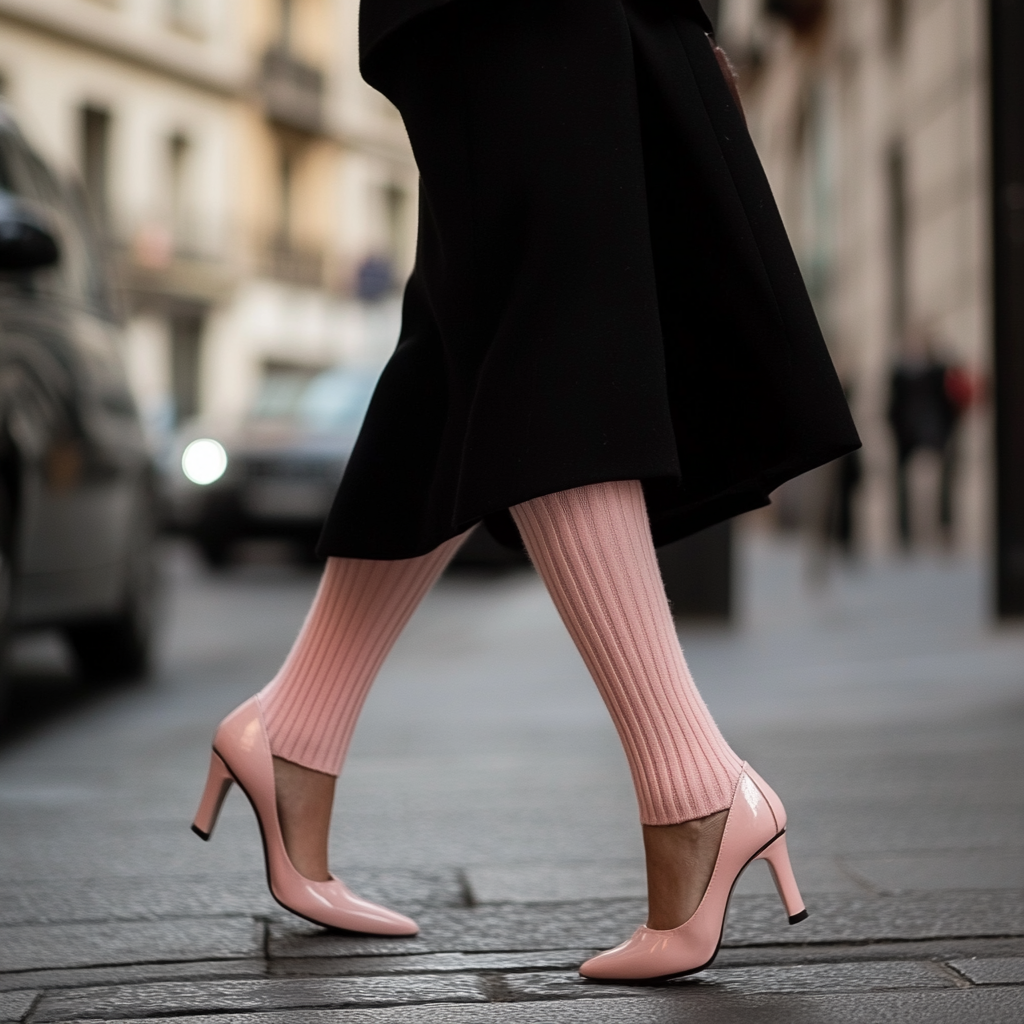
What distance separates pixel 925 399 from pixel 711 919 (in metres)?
12.3

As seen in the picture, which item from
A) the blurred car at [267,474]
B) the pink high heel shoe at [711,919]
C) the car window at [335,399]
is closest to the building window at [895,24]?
the car window at [335,399]

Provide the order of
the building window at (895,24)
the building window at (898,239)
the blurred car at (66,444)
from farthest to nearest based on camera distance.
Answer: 1. the building window at (898,239)
2. the building window at (895,24)
3. the blurred car at (66,444)

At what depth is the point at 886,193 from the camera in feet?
60.1

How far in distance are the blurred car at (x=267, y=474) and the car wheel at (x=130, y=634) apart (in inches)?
250

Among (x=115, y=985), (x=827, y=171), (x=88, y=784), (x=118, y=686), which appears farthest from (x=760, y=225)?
(x=827, y=171)

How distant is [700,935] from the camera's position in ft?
7.13

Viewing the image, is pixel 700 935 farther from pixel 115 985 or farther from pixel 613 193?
pixel 613 193

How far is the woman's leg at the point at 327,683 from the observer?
2473 millimetres

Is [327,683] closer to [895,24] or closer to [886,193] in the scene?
[895,24]

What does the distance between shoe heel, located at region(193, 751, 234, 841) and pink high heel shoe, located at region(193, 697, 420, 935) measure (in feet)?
0.07

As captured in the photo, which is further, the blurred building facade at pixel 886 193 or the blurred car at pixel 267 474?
the blurred building facade at pixel 886 193

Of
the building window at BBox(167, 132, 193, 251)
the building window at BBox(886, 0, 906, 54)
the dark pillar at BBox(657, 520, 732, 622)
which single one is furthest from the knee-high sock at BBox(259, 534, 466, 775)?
the building window at BBox(167, 132, 193, 251)

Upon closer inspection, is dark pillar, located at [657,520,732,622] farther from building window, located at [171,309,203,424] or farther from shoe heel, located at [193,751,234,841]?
building window, located at [171,309,203,424]

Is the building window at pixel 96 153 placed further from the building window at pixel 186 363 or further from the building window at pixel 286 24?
the building window at pixel 286 24
